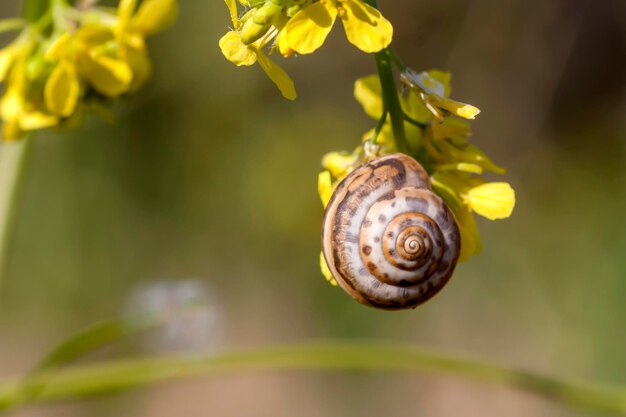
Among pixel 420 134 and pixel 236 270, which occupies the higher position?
pixel 236 270

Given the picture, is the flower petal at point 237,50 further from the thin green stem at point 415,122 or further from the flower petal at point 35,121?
the flower petal at point 35,121

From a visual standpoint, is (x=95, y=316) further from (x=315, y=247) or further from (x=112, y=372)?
(x=112, y=372)

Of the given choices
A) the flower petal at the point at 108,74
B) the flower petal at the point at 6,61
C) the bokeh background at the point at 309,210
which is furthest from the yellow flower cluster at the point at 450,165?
the bokeh background at the point at 309,210

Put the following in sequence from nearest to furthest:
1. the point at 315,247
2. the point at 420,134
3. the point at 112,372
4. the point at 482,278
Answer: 1. the point at 420,134
2. the point at 112,372
3. the point at 482,278
4. the point at 315,247

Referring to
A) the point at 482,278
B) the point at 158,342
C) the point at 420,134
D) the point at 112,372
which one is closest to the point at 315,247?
the point at 482,278

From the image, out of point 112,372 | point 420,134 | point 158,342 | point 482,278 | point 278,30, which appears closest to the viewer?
point 278,30

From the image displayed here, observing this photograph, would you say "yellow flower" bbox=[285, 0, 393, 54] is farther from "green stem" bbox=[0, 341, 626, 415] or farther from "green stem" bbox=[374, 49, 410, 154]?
"green stem" bbox=[0, 341, 626, 415]
